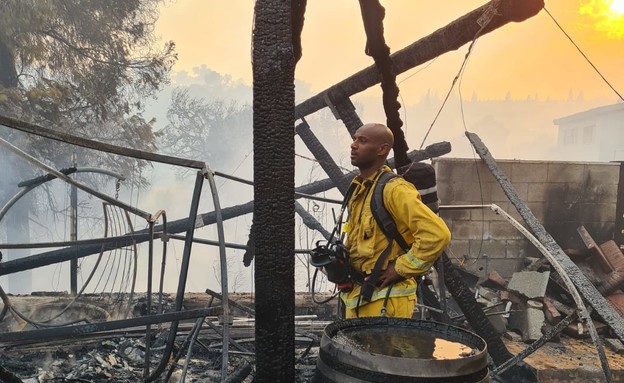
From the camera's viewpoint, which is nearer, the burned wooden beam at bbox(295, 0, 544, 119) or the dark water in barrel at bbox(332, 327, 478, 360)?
the dark water in barrel at bbox(332, 327, 478, 360)

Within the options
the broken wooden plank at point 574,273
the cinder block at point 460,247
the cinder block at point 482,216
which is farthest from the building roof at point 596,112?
the broken wooden plank at point 574,273

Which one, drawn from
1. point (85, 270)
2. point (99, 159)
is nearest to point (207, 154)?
point (85, 270)

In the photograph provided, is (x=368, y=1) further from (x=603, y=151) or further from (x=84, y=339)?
(x=603, y=151)

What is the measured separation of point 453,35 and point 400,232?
2.58m

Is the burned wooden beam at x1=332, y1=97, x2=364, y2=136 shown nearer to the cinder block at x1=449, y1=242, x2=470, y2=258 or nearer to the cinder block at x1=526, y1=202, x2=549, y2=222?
the cinder block at x1=449, y1=242, x2=470, y2=258

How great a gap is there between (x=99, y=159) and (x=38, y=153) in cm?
270

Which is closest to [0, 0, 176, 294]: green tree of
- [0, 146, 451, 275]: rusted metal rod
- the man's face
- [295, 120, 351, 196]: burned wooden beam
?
[0, 146, 451, 275]: rusted metal rod

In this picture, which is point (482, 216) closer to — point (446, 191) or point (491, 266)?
point (446, 191)

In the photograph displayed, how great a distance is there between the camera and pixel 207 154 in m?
34.2

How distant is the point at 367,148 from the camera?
3.58 m

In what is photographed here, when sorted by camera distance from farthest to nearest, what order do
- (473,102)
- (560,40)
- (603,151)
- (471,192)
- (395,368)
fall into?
(473,102) < (560,40) < (603,151) < (471,192) < (395,368)

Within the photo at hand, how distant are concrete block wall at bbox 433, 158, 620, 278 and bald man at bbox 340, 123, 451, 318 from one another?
5186 mm

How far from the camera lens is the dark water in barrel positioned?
2365 millimetres

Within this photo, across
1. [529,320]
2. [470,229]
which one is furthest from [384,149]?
[470,229]
